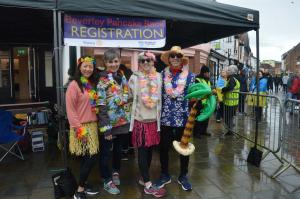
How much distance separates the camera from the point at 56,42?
12.9ft

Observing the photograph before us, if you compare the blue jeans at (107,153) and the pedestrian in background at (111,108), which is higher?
the pedestrian in background at (111,108)

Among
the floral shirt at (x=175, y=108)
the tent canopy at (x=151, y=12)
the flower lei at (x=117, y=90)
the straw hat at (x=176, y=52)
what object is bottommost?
the floral shirt at (x=175, y=108)

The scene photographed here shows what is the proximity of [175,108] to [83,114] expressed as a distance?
114cm

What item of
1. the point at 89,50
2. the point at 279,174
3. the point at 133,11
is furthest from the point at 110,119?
the point at 89,50

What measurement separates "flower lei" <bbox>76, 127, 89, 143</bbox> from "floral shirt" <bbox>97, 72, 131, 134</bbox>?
21 cm

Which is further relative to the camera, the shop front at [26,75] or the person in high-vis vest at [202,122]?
the shop front at [26,75]

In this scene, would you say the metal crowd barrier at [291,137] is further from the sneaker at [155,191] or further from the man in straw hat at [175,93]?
the sneaker at [155,191]

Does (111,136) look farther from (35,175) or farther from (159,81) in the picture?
(35,175)

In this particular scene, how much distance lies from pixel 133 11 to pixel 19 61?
9.13 metres

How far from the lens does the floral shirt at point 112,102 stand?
3732mm

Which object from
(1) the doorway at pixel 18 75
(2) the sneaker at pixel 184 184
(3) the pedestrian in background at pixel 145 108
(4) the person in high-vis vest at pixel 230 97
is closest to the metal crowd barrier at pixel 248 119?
(4) the person in high-vis vest at pixel 230 97

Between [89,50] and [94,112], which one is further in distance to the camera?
[89,50]

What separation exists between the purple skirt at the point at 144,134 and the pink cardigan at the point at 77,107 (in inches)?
21.4

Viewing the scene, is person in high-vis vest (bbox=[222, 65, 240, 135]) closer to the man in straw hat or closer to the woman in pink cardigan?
the man in straw hat
